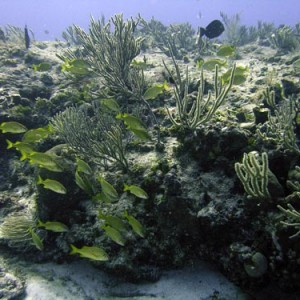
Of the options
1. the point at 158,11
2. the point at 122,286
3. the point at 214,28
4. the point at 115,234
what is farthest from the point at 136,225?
the point at 158,11

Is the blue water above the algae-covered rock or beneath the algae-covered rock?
above

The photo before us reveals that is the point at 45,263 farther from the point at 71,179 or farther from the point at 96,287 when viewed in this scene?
the point at 71,179

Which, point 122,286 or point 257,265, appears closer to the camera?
point 257,265

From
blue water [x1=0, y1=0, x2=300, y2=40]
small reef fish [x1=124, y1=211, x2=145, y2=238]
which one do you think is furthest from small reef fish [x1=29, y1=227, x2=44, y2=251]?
blue water [x1=0, y1=0, x2=300, y2=40]

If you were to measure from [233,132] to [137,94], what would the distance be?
81.0 inches

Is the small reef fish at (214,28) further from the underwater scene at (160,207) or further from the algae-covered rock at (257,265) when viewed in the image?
the algae-covered rock at (257,265)

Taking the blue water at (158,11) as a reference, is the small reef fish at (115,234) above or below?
below

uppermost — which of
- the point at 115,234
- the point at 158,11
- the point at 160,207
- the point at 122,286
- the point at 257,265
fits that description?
the point at 158,11

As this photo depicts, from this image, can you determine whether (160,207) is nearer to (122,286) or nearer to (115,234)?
(115,234)

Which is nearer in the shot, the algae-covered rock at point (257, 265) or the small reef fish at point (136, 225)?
the algae-covered rock at point (257, 265)

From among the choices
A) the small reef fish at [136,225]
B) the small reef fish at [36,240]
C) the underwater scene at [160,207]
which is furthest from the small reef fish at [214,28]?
→ the small reef fish at [36,240]

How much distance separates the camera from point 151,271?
154 inches

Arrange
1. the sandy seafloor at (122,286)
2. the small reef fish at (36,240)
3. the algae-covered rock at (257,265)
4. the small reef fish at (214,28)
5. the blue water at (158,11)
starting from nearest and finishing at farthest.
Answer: the algae-covered rock at (257,265) < the sandy seafloor at (122,286) < the small reef fish at (36,240) < the small reef fish at (214,28) < the blue water at (158,11)

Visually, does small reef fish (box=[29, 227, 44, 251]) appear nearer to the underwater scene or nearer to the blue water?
the underwater scene
